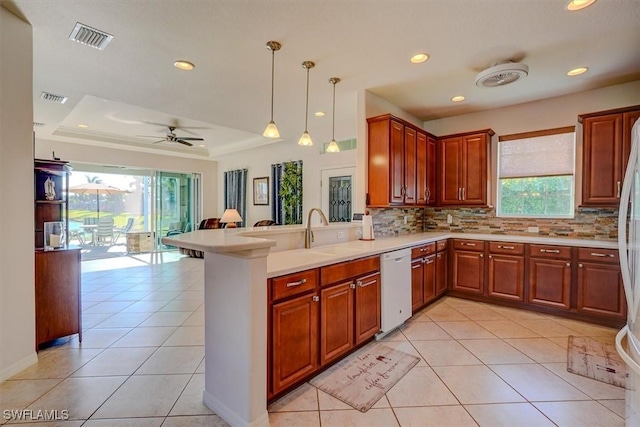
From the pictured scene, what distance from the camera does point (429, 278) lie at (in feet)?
12.3

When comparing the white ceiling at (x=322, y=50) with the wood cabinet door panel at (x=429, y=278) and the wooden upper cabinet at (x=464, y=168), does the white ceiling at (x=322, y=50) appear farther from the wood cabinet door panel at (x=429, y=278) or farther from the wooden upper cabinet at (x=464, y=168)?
the wood cabinet door panel at (x=429, y=278)

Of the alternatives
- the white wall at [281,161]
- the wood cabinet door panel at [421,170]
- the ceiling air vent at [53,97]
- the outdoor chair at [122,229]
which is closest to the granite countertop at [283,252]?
the wood cabinet door panel at [421,170]

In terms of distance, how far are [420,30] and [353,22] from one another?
1.90 ft

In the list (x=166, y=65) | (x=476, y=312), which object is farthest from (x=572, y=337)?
(x=166, y=65)

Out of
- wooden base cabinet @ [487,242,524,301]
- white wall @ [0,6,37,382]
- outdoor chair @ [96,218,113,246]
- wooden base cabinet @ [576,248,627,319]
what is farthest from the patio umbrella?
wooden base cabinet @ [576,248,627,319]

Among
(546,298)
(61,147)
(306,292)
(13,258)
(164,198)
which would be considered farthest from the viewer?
(164,198)

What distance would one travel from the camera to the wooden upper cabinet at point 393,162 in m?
3.56

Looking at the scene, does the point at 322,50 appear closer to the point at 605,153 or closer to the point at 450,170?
the point at 450,170

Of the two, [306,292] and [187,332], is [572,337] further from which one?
[187,332]

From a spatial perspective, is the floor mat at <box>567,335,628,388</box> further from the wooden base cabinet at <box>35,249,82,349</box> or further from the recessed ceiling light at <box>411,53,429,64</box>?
the wooden base cabinet at <box>35,249,82,349</box>

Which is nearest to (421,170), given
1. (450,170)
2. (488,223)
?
(450,170)

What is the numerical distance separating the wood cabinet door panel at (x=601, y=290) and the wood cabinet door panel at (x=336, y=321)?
2.80 m

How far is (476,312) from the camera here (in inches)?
144

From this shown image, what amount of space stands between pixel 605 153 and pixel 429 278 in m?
2.42
